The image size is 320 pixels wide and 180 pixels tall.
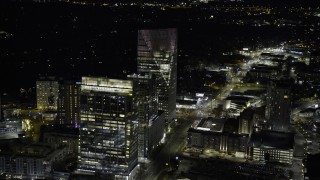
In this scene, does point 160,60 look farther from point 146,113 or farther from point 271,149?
point 271,149

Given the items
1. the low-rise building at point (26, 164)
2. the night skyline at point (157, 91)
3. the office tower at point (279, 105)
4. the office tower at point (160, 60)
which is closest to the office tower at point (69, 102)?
the night skyline at point (157, 91)

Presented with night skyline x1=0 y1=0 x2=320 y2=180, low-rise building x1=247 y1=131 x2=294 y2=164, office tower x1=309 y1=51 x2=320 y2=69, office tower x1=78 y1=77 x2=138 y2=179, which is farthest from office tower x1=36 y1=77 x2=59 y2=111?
office tower x1=309 y1=51 x2=320 y2=69

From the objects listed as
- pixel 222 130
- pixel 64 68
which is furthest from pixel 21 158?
pixel 64 68

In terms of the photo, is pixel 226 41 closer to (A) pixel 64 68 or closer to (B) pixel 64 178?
(A) pixel 64 68

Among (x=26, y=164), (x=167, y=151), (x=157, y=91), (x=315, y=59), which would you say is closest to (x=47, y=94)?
(x=157, y=91)

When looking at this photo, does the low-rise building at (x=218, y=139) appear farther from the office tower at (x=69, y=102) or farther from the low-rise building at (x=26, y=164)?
the low-rise building at (x=26, y=164)

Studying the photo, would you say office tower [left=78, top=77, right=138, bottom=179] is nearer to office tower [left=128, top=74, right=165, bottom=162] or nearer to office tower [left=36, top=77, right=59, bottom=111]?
office tower [left=128, top=74, right=165, bottom=162]
